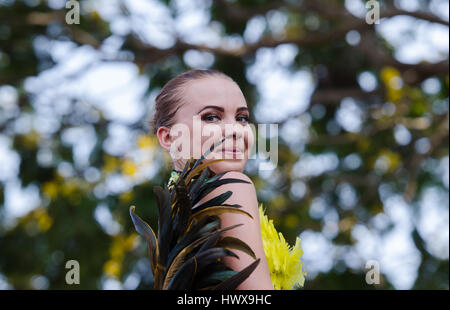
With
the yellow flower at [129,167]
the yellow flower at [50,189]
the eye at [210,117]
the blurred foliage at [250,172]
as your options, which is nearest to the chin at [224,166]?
the eye at [210,117]

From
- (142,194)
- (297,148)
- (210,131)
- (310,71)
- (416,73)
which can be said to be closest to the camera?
(210,131)

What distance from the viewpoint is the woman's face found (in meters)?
1.36

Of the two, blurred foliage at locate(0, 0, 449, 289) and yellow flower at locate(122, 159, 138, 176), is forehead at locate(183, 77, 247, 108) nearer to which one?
blurred foliage at locate(0, 0, 449, 289)

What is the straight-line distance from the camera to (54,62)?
4.68 m

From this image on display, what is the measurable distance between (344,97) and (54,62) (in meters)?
2.46

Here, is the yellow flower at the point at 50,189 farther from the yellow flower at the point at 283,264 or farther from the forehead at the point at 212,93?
the yellow flower at the point at 283,264

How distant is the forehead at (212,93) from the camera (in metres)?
1.40

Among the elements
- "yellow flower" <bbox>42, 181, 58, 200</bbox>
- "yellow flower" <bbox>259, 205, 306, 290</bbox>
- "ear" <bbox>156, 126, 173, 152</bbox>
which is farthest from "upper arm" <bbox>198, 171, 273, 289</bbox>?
"yellow flower" <bbox>42, 181, 58, 200</bbox>

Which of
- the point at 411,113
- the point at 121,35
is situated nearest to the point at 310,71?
the point at 411,113

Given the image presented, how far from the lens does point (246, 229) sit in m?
1.24

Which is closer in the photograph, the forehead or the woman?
the woman

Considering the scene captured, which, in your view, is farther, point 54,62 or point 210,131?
point 54,62

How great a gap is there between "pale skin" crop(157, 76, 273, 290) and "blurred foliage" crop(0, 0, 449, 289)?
8.10 feet

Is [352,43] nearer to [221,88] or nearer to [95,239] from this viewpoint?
[95,239]
